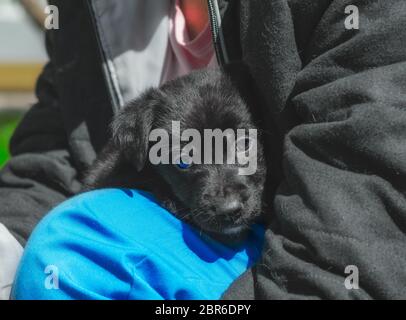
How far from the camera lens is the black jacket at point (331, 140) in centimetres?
142

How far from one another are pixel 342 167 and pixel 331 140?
0.07 meters

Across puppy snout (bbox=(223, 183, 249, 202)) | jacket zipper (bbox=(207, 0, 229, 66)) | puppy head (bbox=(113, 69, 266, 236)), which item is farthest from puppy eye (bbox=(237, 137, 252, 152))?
jacket zipper (bbox=(207, 0, 229, 66))

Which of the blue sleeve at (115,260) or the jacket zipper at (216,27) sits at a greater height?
the jacket zipper at (216,27)

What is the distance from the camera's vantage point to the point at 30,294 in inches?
63.2

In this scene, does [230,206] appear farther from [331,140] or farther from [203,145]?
[331,140]

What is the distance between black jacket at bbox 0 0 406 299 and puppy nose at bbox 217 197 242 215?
0.84 ft

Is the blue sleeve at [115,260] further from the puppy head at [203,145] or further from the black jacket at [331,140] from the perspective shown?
the puppy head at [203,145]

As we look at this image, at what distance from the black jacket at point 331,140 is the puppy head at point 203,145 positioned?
0.73ft

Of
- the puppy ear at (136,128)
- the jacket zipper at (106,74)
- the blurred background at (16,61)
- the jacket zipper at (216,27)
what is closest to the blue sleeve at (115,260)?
the puppy ear at (136,128)

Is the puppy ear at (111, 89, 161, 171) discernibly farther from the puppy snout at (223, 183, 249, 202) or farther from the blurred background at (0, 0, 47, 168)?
the blurred background at (0, 0, 47, 168)

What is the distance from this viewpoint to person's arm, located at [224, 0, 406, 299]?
141 centimetres

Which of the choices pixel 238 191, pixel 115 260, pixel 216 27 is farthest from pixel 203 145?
pixel 115 260
